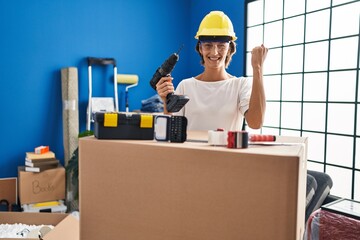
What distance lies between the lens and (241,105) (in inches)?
49.7

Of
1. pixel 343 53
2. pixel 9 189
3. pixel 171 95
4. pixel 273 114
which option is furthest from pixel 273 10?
pixel 9 189

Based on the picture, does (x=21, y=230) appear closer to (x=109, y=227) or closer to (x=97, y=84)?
(x=109, y=227)

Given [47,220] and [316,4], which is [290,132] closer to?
[316,4]

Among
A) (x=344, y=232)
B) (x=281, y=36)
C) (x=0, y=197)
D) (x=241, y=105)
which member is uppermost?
(x=281, y=36)

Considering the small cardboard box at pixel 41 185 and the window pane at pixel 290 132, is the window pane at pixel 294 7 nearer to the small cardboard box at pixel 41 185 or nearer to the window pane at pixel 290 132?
the window pane at pixel 290 132

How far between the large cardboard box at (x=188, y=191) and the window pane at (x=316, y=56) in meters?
2.22

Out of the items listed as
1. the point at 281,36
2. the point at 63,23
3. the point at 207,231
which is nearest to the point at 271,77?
the point at 281,36

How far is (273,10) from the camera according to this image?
305cm

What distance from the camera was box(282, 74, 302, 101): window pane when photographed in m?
2.84

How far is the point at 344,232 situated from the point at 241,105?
0.57m

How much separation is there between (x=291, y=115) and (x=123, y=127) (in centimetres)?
250

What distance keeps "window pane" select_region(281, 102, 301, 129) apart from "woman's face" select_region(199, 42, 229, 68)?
178 cm

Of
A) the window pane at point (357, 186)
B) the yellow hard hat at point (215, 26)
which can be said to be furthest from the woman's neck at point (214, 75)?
the window pane at point (357, 186)

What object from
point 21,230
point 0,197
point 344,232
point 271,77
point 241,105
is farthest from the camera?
point 271,77
